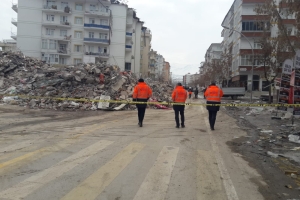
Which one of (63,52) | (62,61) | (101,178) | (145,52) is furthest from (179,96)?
(145,52)

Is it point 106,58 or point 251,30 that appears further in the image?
point 106,58

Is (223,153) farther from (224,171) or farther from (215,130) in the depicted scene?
(215,130)

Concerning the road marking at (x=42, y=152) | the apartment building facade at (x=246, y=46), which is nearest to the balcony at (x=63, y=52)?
the apartment building facade at (x=246, y=46)

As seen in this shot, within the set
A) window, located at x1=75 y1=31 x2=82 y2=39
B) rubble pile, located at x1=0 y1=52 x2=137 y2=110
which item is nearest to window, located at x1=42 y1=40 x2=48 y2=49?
window, located at x1=75 y1=31 x2=82 y2=39

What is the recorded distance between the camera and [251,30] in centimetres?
4975

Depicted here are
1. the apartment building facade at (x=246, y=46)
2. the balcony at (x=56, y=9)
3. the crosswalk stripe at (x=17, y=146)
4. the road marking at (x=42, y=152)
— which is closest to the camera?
the road marking at (x=42, y=152)

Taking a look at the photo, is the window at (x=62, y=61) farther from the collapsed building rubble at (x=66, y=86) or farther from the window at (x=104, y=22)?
the collapsed building rubble at (x=66, y=86)

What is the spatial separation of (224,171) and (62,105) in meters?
13.3

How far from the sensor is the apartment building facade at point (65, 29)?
56219mm

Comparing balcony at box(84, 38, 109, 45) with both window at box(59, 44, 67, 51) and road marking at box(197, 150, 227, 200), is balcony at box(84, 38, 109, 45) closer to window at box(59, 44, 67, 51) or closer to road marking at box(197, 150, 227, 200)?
window at box(59, 44, 67, 51)

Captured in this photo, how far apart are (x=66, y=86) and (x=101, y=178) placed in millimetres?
15432

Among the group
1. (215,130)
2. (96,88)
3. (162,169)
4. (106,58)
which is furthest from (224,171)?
(106,58)

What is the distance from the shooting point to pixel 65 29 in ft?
187

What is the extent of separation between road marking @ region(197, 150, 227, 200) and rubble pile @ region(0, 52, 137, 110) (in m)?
12.0
